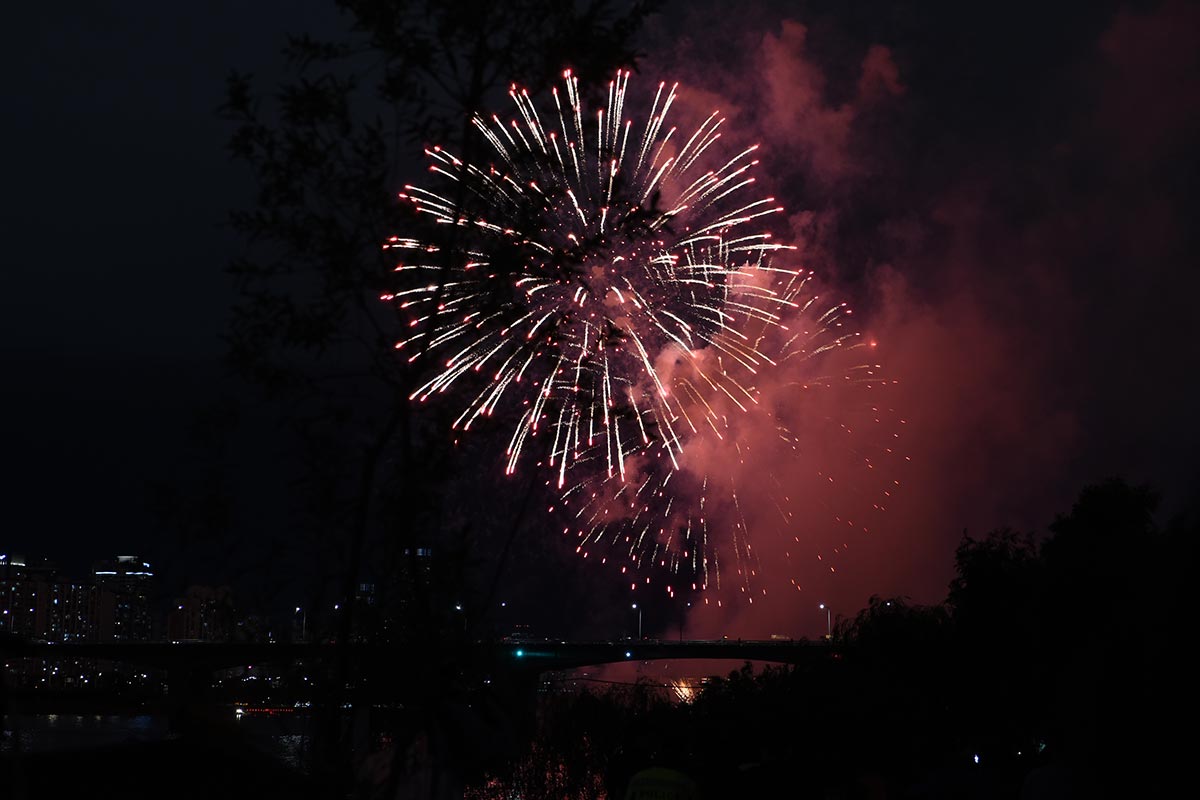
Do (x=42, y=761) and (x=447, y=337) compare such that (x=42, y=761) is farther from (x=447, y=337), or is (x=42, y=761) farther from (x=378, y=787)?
(x=447, y=337)

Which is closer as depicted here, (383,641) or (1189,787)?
(1189,787)

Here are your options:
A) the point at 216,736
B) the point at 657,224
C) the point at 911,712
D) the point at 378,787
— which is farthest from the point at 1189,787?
the point at 911,712

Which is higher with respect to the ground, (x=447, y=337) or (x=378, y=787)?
(x=447, y=337)

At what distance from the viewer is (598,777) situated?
2859cm

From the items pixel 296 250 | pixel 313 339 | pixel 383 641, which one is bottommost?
pixel 383 641

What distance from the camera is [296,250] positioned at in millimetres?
6332

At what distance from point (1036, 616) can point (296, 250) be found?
22.0m

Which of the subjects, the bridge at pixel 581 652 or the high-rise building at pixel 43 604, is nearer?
the bridge at pixel 581 652

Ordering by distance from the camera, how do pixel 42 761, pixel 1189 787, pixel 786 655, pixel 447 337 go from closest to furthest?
1. pixel 1189 787
2. pixel 447 337
3. pixel 42 761
4. pixel 786 655

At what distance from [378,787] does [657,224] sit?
3322 mm

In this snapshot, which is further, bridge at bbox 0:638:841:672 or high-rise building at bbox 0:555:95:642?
high-rise building at bbox 0:555:95:642

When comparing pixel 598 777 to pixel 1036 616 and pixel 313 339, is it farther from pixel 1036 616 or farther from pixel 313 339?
pixel 313 339

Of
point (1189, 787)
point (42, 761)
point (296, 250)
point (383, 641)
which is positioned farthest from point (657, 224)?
point (42, 761)

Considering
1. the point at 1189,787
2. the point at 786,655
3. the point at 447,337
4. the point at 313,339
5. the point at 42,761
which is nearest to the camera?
the point at 1189,787
